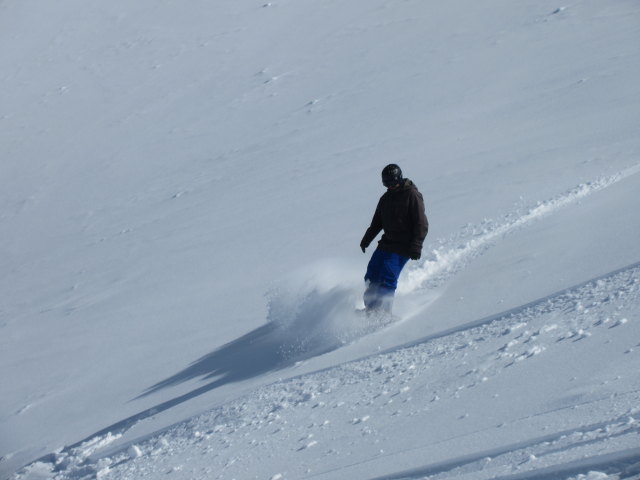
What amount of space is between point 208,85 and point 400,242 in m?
18.9

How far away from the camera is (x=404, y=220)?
753 cm

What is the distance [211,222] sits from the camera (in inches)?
591

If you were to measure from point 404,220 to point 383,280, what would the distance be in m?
0.54

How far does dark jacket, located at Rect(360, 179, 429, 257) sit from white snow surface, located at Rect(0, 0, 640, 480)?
56 centimetres

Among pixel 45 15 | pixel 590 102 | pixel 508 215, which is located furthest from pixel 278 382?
pixel 45 15

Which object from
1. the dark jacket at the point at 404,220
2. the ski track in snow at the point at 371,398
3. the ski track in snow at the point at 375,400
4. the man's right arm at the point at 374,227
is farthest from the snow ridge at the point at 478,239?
the ski track in snow at the point at 375,400

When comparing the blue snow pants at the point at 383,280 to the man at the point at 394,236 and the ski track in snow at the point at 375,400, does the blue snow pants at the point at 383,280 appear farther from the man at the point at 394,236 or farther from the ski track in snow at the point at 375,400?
the ski track in snow at the point at 375,400

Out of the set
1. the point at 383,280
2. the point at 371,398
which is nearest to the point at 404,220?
the point at 383,280

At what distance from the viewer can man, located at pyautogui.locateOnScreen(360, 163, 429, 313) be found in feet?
24.5

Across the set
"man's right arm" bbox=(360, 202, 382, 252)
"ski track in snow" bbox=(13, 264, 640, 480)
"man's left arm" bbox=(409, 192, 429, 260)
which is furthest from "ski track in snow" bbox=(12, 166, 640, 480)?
"man's right arm" bbox=(360, 202, 382, 252)

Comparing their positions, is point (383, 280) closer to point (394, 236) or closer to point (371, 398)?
point (394, 236)

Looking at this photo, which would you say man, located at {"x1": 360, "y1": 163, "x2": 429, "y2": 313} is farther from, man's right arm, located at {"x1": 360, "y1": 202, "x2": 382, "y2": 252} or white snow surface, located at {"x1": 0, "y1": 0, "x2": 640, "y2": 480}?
white snow surface, located at {"x1": 0, "y1": 0, "x2": 640, "y2": 480}

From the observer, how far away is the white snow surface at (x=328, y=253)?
498cm

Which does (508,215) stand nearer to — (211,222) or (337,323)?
(337,323)
